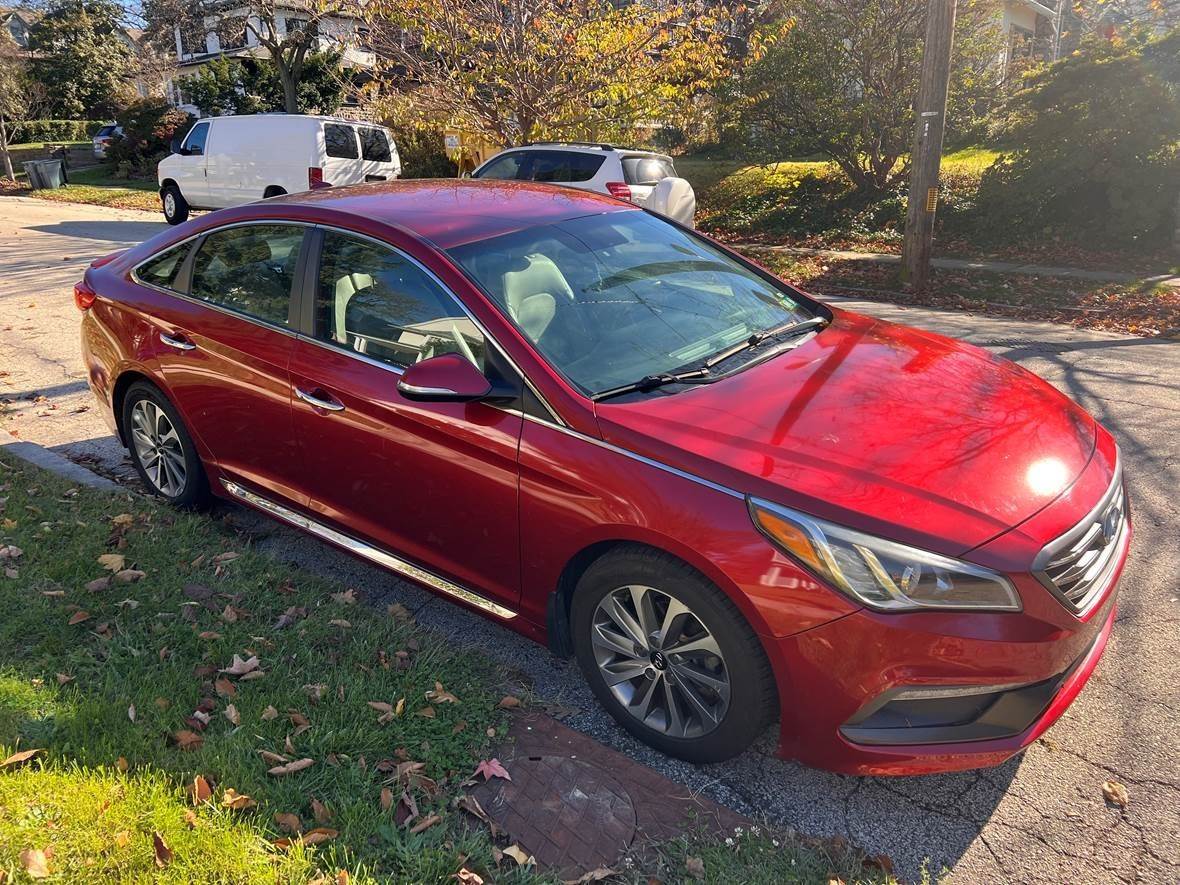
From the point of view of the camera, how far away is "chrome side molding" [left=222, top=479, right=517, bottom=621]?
3.35 m

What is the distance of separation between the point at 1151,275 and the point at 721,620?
10.7m

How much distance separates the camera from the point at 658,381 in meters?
3.14

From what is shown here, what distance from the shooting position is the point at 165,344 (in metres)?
4.36

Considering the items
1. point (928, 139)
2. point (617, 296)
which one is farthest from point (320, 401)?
point (928, 139)

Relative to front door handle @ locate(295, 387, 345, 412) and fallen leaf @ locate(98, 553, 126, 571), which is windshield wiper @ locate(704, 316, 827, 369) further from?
fallen leaf @ locate(98, 553, 126, 571)

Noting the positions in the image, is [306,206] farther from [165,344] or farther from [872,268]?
[872,268]

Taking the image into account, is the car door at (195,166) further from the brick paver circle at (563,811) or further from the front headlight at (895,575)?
the front headlight at (895,575)

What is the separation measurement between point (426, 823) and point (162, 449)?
2902mm

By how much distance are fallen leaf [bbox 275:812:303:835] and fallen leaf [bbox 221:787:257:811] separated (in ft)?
0.34

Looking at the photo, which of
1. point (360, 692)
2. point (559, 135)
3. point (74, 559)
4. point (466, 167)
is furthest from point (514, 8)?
point (360, 692)

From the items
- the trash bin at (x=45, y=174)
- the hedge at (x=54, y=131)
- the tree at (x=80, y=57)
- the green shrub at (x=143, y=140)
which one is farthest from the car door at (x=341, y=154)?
the tree at (x=80, y=57)

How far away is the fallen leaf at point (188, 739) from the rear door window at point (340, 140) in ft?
47.7

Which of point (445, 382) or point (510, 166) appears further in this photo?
point (510, 166)

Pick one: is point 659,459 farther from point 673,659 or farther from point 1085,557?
point 1085,557
